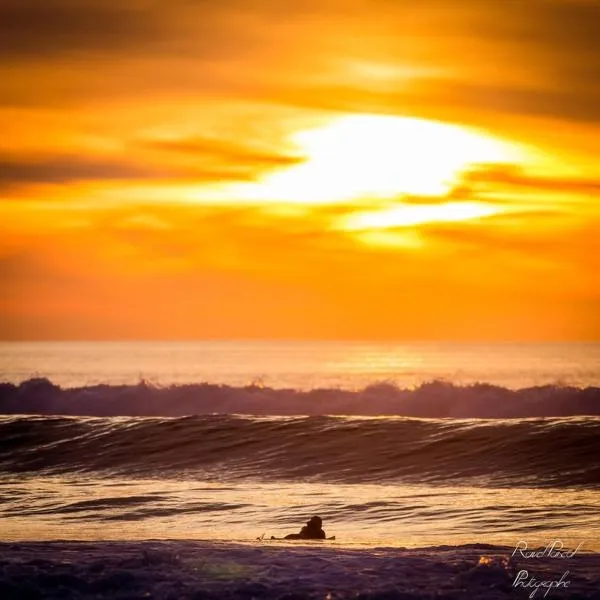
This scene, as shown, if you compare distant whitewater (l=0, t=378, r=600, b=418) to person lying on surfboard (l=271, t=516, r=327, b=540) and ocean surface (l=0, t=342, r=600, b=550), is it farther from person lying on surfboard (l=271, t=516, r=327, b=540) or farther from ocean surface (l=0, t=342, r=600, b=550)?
person lying on surfboard (l=271, t=516, r=327, b=540)

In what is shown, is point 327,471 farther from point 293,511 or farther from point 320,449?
point 293,511

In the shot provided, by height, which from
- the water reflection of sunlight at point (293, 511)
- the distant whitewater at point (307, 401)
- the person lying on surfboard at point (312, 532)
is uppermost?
the distant whitewater at point (307, 401)

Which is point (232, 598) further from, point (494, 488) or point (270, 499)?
point (494, 488)

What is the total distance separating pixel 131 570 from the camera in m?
8.52

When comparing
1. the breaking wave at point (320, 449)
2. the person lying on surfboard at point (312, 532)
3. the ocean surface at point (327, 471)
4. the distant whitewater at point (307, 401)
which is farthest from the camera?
the distant whitewater at point (307, 401)

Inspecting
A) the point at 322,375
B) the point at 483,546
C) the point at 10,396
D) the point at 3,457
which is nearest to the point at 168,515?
the point at 483,546

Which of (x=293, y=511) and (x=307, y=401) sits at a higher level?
(x=307, y=401)

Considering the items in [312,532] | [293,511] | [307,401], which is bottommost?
[293,511]

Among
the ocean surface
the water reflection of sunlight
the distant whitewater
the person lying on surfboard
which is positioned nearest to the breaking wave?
the ocean surface

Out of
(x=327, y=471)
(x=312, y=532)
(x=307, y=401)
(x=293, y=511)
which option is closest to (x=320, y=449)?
Result: (x=327, y=471)

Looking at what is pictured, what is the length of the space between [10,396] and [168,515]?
34951 mm

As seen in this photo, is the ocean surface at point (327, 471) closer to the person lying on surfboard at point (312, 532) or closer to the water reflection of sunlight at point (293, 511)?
the water reflection of sunlight at point (293, 511)

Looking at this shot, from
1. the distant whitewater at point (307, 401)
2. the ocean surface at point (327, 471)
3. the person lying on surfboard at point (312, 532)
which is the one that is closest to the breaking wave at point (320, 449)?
the ocean surface at point (327, 471)

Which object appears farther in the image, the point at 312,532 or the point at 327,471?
the point at 327,471
